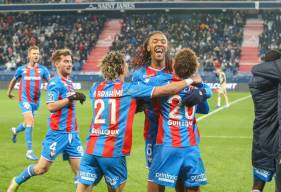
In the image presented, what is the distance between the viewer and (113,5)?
46531mm

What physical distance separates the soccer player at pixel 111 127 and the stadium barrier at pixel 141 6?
3901cm

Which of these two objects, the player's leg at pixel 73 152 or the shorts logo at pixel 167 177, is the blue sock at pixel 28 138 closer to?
the player's leg at pixel 73 152

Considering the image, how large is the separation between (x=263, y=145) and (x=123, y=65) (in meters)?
1.89

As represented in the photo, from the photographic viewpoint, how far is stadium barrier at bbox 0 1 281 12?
148ft

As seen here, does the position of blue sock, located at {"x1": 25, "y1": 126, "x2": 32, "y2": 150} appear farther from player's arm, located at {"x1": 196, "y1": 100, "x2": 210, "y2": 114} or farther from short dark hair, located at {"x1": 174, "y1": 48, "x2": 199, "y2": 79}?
short dark hair, located at {"x1": 174, "y1": 48, "x2": 199, "y2": 79}

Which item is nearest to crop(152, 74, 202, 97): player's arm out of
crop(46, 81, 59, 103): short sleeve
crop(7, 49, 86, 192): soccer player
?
crop(7, 49, 86, 192): soccer player

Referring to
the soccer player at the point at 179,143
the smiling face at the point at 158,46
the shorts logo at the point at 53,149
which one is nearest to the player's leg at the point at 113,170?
the soccer player at the point at 179,143

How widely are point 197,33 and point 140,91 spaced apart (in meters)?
39.8

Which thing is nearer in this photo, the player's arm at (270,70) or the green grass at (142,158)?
the player's arm at (270,70)

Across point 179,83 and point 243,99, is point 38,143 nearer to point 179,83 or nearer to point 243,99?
point 179,83

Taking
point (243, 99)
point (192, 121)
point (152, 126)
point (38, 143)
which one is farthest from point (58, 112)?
point (243, 99)

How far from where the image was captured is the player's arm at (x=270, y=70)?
6473 millimetres

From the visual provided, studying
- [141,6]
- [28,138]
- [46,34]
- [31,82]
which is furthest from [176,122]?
[46,34]

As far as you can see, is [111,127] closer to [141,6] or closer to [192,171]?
[192,171]
